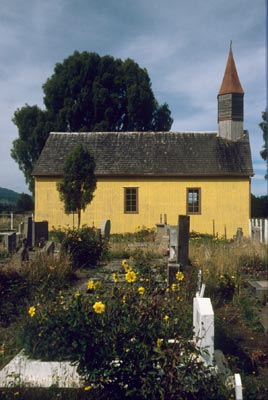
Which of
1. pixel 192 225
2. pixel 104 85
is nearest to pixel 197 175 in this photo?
pixel 192 225

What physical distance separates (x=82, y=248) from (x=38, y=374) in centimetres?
648

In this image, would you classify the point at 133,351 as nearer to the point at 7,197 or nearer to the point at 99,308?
the point at 99,308

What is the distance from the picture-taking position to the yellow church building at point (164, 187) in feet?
74.8

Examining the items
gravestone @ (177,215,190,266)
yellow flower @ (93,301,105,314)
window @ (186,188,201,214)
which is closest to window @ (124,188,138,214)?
window @ (186,188,201,214)

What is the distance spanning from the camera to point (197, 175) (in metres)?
22.9

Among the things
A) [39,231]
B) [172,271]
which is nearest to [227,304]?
[172,271]

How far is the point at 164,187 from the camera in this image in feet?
75.8

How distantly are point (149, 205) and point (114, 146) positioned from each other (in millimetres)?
4323

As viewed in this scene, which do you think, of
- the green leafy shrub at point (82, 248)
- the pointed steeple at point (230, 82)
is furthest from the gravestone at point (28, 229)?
the pointed steeple at point (230, 82)

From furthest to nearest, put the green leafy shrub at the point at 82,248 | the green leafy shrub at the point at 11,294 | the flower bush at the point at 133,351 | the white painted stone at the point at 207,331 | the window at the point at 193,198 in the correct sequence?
the window at the point at 193,198 → the green leafy shrub at the point at 82,248 → the green leafy shrub at the point at 11,294 → the white painted stone at the point at 207,331 → the flower bush at the point at 133,351

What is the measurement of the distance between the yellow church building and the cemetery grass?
37.1ft

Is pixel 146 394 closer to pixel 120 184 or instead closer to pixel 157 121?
pixel 120 184

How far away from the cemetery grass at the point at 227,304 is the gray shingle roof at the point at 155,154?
11900 mm

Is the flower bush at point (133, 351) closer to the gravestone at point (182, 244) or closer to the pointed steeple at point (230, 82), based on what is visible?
the gravestone at point (182, 244)
